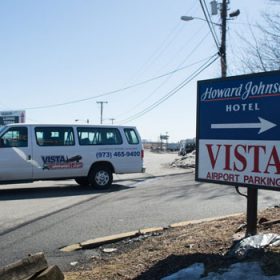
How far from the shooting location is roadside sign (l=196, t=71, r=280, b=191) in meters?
5.29

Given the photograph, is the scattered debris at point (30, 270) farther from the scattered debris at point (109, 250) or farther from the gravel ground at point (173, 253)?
the scattered debris at point (109, 250)

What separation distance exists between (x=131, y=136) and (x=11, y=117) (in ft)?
123

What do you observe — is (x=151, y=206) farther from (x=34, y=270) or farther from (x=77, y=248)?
(x=34, y=270)

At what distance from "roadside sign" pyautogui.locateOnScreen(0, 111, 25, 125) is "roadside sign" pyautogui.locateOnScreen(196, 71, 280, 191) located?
45.0 m

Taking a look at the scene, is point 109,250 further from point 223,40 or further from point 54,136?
point 223,40

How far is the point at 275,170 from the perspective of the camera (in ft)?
17.3

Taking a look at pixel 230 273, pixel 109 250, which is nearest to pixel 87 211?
pixel 109 250

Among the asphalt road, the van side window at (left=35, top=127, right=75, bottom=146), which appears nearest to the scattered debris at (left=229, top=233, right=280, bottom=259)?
the asphalt road

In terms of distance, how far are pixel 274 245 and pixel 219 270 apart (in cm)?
85

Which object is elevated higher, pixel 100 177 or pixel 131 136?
pixel 131 136

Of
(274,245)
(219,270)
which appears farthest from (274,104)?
(219,270)

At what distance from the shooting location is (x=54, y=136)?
1495 cm

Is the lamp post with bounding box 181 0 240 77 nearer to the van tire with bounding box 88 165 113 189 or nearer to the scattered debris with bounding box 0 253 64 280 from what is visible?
the van tire with bounding box 88 165 113 189

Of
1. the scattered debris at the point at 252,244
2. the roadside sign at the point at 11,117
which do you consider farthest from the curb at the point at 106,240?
the roadside sign at the point at 11,117
